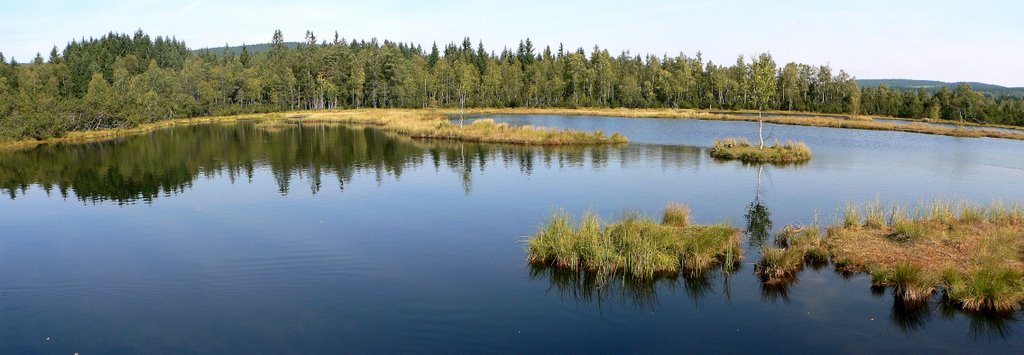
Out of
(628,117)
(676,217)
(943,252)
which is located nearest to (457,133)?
(676,217)

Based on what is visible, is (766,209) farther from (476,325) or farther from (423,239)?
(476,325)

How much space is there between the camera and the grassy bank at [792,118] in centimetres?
7469

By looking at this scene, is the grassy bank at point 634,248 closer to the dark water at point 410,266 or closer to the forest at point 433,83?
the dark water at point 410,266

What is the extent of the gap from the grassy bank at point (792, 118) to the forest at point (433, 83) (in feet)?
24.0

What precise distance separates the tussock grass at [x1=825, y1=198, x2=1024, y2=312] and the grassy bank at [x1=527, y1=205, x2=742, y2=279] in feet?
13.1

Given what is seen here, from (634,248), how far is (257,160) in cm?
4004

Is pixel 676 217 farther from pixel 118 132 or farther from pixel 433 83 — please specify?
pixel 433 83

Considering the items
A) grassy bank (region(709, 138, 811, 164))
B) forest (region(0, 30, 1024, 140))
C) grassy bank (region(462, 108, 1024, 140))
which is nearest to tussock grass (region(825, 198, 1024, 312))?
grassy bank (region(709, 138, 811, 164))

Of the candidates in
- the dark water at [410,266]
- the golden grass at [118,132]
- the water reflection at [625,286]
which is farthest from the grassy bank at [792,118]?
the water reflection at [625,286]

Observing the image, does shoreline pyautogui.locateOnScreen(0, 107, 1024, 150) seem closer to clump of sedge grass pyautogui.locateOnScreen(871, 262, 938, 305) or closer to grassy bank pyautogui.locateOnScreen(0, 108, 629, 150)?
grassy bank pyautogui.locateOnScreen(0, 108, 629, 150)

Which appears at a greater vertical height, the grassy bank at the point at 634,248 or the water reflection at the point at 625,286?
the grassy bank at the point at 634,248

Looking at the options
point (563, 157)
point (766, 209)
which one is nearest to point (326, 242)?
point (766, 209)

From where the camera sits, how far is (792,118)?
95812mm

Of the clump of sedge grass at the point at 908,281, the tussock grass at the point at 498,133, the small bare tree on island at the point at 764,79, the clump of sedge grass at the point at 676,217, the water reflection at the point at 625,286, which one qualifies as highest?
the small bare tree on island at the point at 764,79
